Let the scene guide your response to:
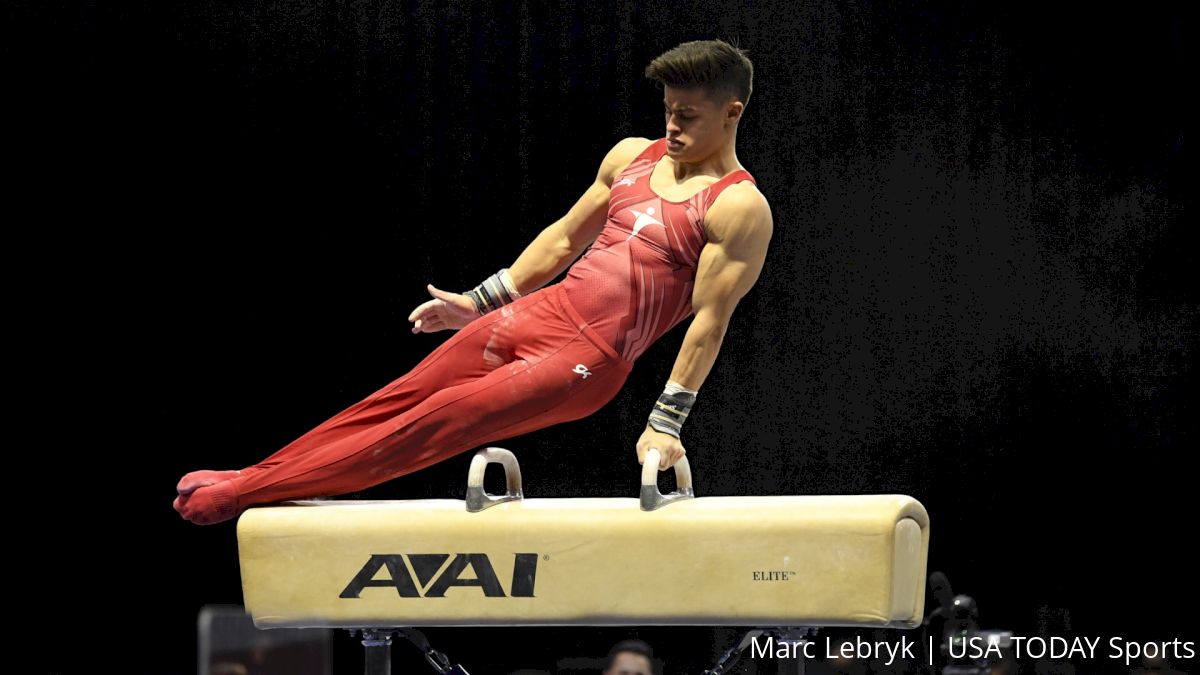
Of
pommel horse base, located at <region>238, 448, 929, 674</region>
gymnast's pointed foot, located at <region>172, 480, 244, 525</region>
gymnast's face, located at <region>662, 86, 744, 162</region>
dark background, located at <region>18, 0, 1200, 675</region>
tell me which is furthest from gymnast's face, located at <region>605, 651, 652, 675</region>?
dark background, located at <region>18, 0, 1200, 675</region>

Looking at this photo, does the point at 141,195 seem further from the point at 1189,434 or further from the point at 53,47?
the point at 1189,434

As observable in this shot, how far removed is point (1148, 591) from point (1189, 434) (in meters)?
0.66

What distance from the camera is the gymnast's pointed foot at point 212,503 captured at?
384cm

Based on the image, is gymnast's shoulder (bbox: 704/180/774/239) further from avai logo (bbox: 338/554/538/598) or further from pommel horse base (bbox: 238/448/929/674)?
avai logo (bbox: 338/554/538/598)

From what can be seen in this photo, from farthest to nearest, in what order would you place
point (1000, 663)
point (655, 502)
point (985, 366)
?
1. point (985, 366)
2. point (1000, 663)
3. point (655, 502)

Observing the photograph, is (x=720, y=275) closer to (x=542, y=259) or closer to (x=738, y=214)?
(x=738, y=214)

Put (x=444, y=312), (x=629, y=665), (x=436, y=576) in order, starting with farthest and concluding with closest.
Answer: (x=629, y=665)
(x=444, y=312)
(x=436, y=576)

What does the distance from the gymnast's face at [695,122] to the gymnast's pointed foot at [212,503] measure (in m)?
1.50

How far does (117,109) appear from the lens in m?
6.18

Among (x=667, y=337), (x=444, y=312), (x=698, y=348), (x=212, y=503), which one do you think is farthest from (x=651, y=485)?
(x=667, y=337)

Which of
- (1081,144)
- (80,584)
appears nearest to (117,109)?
(80,584)

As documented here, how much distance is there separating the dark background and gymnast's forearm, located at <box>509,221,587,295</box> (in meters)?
1.77

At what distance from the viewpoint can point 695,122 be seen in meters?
3.94

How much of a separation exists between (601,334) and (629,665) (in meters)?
1.12
